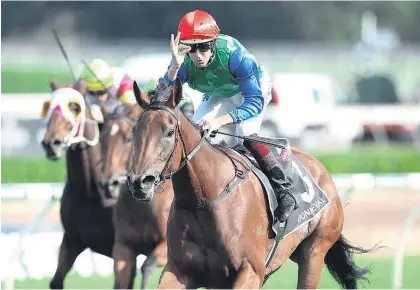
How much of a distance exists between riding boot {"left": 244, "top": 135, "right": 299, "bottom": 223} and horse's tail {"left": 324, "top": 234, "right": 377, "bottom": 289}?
3.37ft

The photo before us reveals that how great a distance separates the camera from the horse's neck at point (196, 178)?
16.3 ft

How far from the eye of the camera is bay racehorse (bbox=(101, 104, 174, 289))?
21.1 ft

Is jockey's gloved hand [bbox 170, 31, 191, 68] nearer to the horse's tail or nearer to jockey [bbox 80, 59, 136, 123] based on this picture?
the horse's tail

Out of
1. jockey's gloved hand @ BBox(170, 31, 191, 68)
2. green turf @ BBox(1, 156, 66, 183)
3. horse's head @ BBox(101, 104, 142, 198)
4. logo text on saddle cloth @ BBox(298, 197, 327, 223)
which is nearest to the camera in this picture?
jockey's gloved hand @ BBox(170, 31, 191, 68)

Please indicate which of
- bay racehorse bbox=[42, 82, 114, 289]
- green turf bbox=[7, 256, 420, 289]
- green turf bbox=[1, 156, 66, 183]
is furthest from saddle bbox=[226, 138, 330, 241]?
green turf bbox=[1, 156, 66, 183]

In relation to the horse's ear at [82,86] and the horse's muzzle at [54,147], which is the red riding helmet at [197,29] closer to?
the horse's muzzle at [54,147]

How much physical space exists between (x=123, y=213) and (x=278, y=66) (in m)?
18.4

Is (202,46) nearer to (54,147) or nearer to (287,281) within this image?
(54,147)

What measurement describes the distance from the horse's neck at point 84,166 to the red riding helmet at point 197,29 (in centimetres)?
207

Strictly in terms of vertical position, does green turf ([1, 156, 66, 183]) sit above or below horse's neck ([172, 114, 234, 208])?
below

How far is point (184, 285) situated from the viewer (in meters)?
4.96

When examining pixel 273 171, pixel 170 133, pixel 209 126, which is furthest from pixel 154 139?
pixel 273 171

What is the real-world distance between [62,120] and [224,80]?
6.13 feet

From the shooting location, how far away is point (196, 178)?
16.4 ft
